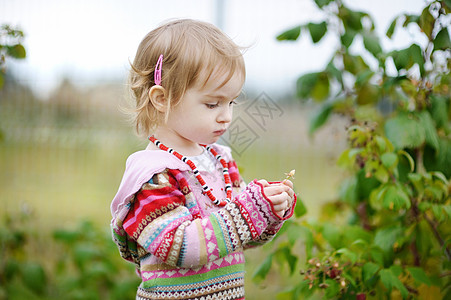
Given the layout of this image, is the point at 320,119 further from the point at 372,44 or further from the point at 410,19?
the point at 410,19

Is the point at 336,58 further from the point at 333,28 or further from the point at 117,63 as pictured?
the point at 117,63

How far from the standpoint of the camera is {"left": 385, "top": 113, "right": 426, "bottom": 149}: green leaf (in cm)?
192

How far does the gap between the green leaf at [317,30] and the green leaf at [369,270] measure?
1029 millimetres

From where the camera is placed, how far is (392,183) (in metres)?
1.86

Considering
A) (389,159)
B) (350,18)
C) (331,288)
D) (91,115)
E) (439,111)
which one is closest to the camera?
(331,288)

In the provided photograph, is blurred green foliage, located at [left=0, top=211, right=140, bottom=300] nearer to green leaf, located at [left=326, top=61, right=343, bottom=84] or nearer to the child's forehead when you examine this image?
green leaf, located at [left=326, top=61, right=343, bottom=84]

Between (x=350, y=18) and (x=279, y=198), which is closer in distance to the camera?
(x=279, y=198)

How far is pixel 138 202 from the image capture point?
1.34 metres

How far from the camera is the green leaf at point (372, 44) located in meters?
2.21

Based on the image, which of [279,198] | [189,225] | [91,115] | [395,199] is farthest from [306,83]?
[91,115]

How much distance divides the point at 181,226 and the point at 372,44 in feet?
4.56

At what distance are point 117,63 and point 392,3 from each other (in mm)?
1742

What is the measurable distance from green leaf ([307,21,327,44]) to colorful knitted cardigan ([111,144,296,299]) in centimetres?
108

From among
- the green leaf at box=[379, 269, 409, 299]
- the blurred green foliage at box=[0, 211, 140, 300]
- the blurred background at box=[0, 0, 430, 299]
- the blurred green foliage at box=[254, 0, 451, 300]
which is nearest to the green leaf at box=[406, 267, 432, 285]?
the blurred green foliage at box=[254, 0, 451, 300]
